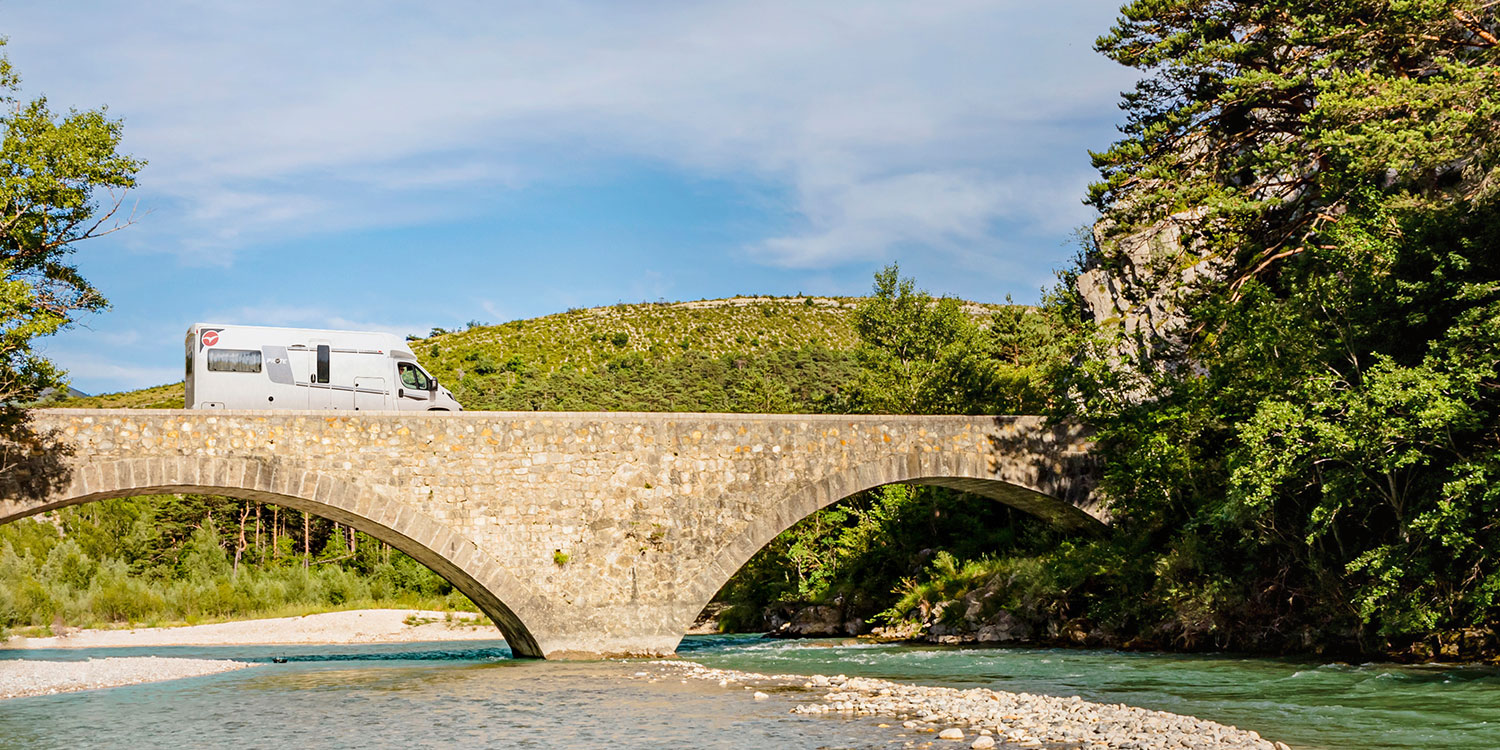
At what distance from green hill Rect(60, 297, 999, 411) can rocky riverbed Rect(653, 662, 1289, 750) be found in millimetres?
31381

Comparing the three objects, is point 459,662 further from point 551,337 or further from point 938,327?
point 551,337

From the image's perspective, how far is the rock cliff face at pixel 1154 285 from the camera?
24.2 meters

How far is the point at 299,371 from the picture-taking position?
20922mm

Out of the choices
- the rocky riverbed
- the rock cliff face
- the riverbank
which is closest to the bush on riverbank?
the riverbank

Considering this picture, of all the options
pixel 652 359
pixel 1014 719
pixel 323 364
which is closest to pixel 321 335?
pixel 323 364

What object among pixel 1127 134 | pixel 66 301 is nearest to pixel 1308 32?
pixel 1127 134

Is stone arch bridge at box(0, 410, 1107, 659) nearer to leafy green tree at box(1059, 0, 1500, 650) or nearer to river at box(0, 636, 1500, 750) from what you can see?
river at box(0, 636, 1500, 750)

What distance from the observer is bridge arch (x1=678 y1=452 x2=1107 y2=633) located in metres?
21.0

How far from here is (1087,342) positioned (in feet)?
82.3

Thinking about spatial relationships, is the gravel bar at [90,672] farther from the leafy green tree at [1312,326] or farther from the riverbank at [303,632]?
the leafy green tree at [1312,326]

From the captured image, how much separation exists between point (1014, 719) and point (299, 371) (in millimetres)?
14925

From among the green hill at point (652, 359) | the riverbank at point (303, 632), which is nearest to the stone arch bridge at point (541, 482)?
the riverbank at point (303, 632)

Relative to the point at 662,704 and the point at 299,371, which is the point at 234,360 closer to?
the point at 299,371

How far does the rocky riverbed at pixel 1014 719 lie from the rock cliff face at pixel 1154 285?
11.8 metres
